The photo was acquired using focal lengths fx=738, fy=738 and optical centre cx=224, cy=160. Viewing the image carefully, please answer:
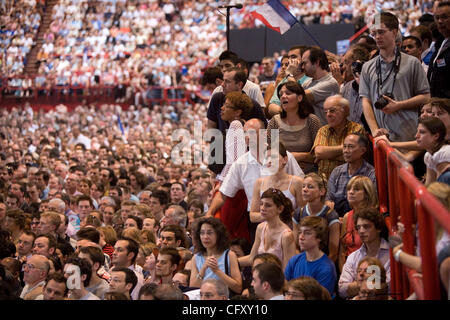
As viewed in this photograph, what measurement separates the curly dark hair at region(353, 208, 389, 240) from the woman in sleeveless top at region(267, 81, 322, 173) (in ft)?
4.69

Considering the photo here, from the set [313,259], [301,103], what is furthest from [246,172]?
[313,259]

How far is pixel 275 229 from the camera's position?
5.08 m

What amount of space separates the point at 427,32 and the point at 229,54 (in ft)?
6.75

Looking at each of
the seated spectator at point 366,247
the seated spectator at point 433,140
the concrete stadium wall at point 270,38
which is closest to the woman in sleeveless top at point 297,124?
the seated spectator at point 366,247

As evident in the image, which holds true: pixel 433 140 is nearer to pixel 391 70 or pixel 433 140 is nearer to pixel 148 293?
pixel 391 70

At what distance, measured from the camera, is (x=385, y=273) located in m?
4.21

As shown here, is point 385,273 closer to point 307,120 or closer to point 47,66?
point 307,120

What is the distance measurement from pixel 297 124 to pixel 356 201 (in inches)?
50.2

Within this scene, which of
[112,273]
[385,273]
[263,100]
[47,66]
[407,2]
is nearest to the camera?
[385,273]

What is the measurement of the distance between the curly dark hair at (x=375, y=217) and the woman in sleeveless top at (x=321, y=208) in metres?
0.45

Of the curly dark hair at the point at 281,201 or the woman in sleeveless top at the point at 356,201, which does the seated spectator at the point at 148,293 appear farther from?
the woman in sleeveless top at the point at 356,201

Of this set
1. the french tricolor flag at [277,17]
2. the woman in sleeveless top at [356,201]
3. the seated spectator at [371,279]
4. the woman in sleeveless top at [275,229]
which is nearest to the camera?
the seated spectator at [371,279]

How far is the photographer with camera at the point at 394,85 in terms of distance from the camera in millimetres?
5316
